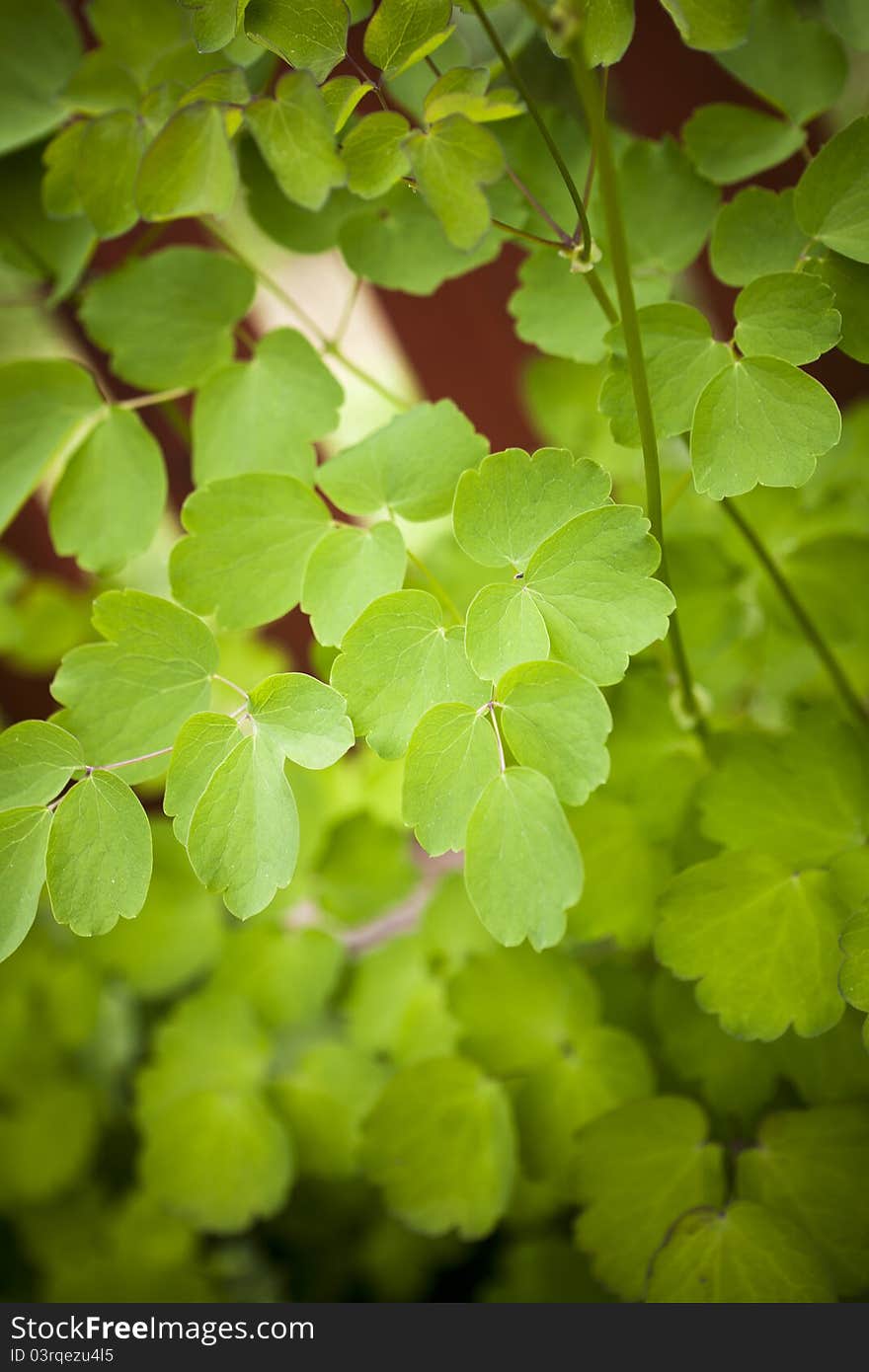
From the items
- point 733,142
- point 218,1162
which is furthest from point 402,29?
point 218,1162

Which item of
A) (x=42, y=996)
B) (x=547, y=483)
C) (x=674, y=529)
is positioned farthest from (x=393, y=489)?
(x=42, y=996)

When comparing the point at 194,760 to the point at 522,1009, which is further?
the point at 522,1009

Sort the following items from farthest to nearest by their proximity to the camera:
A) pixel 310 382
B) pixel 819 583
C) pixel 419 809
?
pixel 819 583, pixel 310 382, pixel 419 809

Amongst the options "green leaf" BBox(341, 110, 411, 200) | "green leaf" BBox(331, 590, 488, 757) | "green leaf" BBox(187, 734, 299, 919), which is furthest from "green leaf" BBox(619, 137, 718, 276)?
"green leaf" BBox(187, 734, 299, 919)

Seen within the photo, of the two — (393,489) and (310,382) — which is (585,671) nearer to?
(393,489)

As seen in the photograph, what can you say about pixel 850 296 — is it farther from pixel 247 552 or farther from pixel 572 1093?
pixel 572 1093

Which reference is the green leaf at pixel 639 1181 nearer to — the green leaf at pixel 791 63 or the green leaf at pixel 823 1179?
the green leaf at pixel 823 1179

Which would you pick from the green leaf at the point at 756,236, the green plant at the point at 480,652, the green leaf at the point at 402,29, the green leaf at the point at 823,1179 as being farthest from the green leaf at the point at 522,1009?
the green leaf at the point at 402,29
